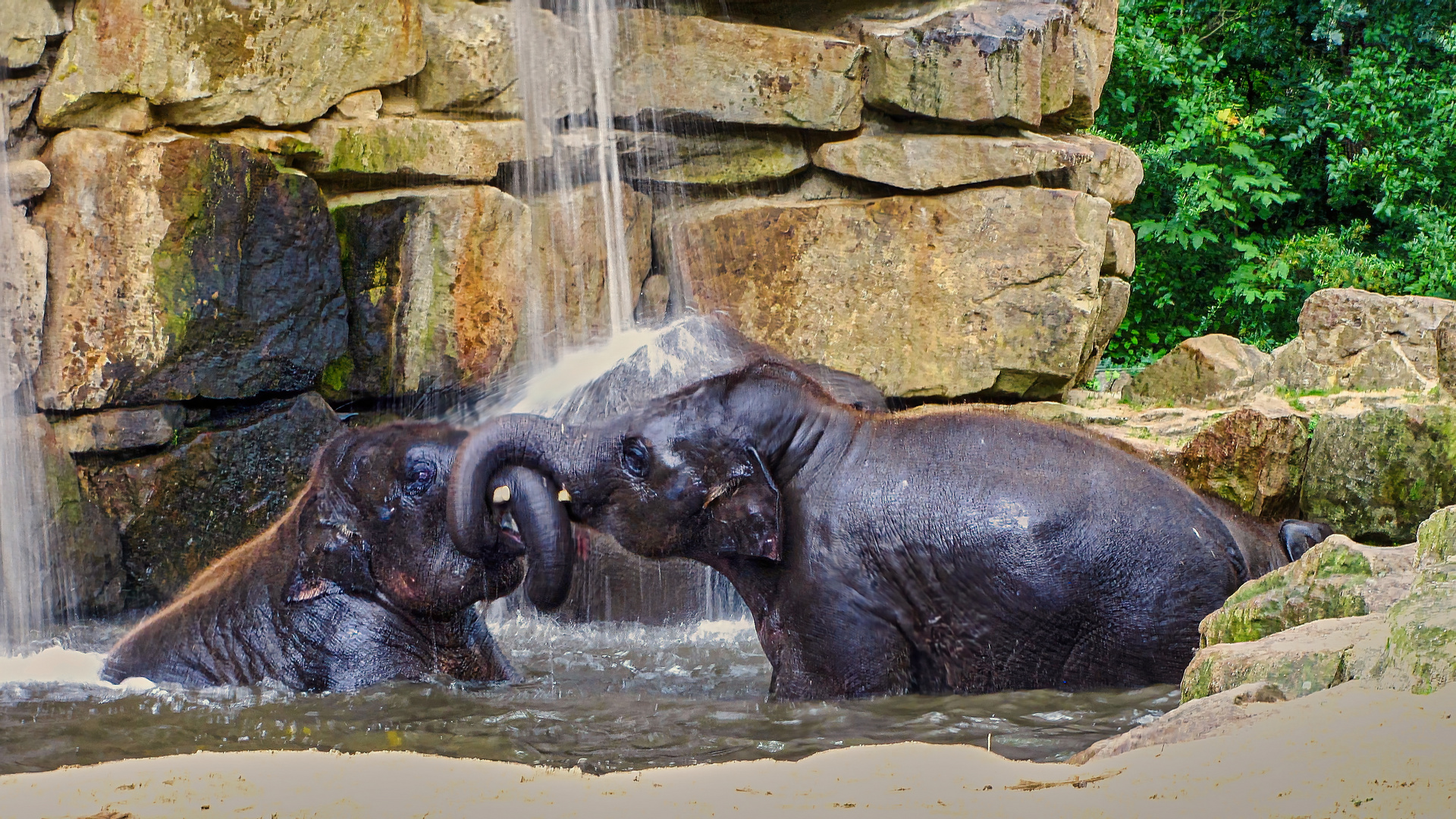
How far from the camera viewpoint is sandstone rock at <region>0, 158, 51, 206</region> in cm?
675

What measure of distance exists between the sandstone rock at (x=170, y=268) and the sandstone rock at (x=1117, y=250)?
17.6 feet

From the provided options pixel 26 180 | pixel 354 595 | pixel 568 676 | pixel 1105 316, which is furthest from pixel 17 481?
pixel 1105 316

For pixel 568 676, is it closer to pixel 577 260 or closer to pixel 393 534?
pixel 393 534

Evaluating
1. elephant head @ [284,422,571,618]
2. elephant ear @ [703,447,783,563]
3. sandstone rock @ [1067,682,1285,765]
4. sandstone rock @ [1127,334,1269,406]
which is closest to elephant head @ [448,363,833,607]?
elephant ear @ [703,447,783,563]

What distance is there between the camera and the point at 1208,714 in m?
2.83

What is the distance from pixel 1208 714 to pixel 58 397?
5.91 meters

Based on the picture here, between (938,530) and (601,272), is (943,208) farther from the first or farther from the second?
(938,530)

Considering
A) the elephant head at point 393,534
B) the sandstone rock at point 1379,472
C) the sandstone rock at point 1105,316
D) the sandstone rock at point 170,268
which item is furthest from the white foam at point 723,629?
the sandstone rock at point 1105,316

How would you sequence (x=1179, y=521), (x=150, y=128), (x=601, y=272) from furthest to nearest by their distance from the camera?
(x=601, y=272) → (x=150, y=128) → (x=1179, y=521)

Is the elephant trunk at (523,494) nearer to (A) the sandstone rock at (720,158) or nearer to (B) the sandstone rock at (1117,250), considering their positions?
(A) the sandstone rock at (720,158)

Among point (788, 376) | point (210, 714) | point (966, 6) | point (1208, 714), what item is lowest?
point (210, 714)

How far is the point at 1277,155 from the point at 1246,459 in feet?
35.5

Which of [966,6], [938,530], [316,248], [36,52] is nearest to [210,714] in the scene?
[938,530]

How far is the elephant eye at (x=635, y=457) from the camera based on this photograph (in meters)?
5.04
